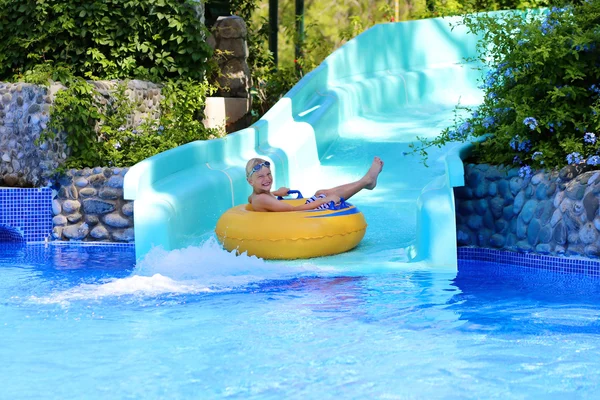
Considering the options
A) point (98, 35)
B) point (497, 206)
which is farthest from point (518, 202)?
point (98, 35)

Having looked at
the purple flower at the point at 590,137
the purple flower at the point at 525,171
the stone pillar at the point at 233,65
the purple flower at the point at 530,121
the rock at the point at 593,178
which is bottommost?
the rock at the point at 593,178

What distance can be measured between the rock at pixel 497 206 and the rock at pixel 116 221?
10.9 feet

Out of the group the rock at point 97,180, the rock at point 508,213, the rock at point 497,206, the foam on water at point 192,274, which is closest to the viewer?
the foam on water at point 192,274

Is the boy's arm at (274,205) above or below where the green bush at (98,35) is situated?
below

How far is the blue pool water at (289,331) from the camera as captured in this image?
4.11 meters

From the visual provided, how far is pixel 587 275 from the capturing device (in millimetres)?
6668

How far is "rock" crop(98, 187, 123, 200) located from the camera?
8516 millimetres

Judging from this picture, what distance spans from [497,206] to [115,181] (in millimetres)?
3493

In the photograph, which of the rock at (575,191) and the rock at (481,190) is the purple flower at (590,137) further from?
the rock at (481,190)

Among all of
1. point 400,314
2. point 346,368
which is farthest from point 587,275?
point 346,368

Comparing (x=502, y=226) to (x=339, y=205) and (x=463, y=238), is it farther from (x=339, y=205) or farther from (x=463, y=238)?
(x=339, y=205)

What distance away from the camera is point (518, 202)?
7422 mm

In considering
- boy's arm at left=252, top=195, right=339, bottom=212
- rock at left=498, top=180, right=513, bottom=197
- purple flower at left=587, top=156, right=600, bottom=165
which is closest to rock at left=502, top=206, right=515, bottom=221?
rock at left=498, top=180, right=513, bottom=197

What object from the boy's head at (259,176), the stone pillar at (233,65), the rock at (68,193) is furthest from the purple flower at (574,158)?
the stone pillar at (233,65)
